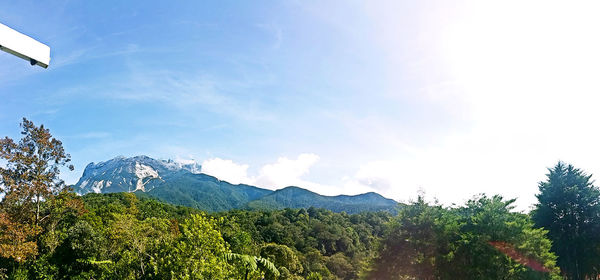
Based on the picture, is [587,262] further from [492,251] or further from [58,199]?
[58,199]

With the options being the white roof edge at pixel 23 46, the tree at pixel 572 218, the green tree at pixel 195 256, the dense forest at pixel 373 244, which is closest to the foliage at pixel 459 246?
the dense forest at pixel 373 244

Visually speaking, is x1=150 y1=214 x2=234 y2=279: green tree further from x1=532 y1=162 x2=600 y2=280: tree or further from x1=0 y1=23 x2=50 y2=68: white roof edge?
x1=532 y1=162 x2=600 y2=280: tree

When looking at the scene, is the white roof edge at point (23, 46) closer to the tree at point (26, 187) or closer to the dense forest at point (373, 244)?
the dense forest at point (373, 244)

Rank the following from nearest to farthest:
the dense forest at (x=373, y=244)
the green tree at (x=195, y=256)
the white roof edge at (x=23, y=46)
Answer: the white roof edge at (x=23, y=46) → the green tree at (x=195, y=256) → the dense forest at (x=373, y=244)

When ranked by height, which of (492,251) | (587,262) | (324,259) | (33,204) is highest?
(33,204)

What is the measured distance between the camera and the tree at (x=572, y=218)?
31758 millimetres

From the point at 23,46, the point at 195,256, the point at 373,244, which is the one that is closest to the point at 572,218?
the point at 373,244


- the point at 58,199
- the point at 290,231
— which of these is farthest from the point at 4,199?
the point at 290,231

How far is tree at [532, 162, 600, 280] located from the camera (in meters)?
31.8

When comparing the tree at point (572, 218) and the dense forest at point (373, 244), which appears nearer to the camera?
the dense forest at point (373, 244)

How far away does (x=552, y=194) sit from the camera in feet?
114

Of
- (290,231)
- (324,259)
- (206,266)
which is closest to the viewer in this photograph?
(206,266)

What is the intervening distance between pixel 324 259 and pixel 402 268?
3728cm

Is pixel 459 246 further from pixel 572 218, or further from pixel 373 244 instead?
pixel 572 218
